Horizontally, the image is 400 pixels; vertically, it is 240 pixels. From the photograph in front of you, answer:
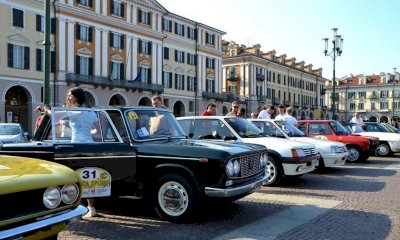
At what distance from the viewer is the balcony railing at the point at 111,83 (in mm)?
44562

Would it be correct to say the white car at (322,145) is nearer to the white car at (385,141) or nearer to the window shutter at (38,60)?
the white car at (385,141)

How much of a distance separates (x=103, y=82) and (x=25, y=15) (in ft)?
35.3

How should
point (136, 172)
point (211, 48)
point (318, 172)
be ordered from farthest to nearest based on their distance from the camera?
point (211, 48), point (318, 172), point (136, 172)

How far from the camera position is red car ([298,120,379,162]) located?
15.7 meters

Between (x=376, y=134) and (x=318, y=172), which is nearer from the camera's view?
(x=318, y=172)

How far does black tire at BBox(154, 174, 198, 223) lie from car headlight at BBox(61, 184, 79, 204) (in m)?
2.25

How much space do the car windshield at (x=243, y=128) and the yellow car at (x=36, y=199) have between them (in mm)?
6228

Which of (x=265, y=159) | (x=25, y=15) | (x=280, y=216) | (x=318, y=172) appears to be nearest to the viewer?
(x=280, y=216)

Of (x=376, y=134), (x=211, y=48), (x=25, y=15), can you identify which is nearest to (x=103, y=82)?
(x=25, y=15)

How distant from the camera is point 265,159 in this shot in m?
7.95

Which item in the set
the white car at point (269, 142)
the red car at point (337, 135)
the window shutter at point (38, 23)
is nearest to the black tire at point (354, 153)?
the red car at point (337, 135)

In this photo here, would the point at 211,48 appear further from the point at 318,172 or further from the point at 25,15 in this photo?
the point at 318,172

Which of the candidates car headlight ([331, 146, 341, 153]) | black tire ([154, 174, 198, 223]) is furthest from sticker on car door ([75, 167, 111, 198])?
car headlight ([331, 146, 341, 153])

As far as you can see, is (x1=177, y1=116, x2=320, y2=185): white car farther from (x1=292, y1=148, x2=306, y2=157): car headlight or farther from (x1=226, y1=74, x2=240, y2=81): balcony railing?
(x1=226, y1=74, x2=240, y2=81): balcony railing
